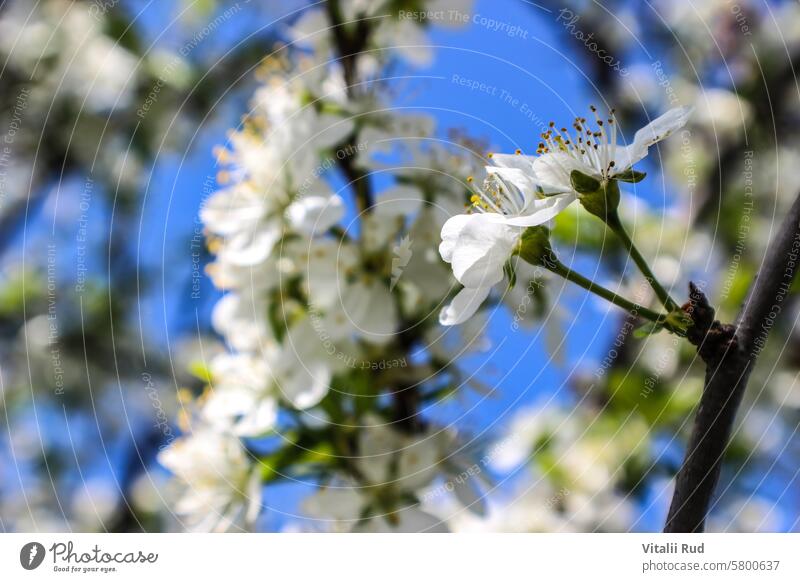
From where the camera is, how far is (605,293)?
1.50ft

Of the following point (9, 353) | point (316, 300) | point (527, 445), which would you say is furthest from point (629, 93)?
point (9, 353)

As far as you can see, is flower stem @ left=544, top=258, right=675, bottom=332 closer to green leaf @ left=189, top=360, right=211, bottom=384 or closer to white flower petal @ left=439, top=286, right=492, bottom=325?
white flower petal @ left=439, top=286, right=492, bottom=325

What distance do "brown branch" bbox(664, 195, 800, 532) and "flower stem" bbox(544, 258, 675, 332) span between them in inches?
1.0

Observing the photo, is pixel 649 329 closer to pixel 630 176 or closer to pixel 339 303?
pixel 630 176

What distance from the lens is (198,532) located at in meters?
0.84

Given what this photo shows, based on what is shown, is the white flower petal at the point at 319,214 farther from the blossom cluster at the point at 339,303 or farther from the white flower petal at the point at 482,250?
the white flower petal at the point at 482,250

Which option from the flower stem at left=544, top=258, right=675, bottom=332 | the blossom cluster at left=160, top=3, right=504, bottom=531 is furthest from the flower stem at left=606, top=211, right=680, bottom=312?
the blossom cluster at left=160, top=3, right=504, bottom=531

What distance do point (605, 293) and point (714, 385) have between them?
118mm

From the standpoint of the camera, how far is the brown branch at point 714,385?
500 millimetres

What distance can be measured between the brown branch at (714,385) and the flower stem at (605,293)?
3cm
